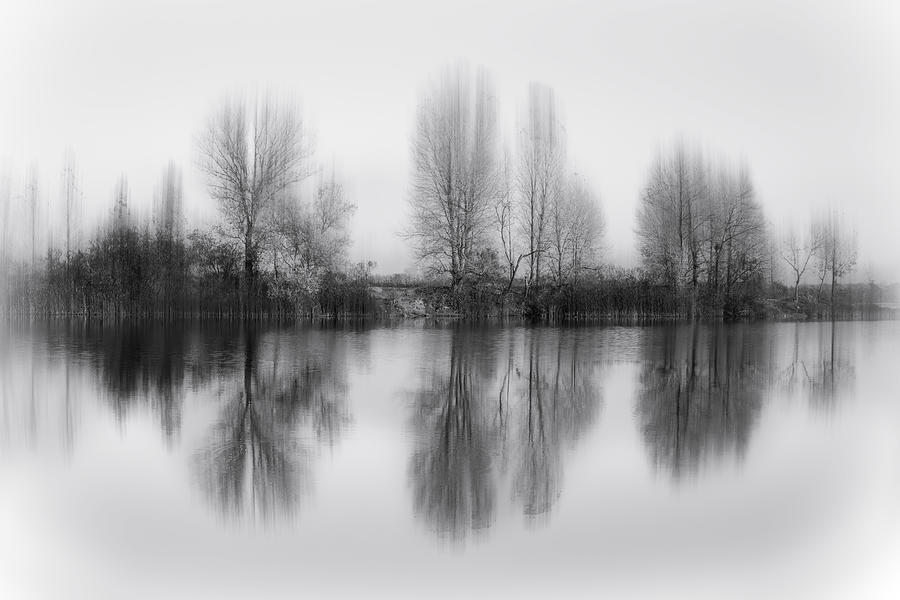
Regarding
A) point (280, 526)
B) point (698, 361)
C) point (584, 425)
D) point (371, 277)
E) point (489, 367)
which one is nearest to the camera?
point (280, 526)

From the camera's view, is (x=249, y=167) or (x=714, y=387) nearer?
(x=714, y=387)

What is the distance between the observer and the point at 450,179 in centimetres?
2438

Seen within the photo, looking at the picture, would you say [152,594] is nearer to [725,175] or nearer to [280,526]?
[280,526]

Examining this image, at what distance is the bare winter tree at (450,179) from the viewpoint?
24.1m

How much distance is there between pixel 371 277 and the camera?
24812mm

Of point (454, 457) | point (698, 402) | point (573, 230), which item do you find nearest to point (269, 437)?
point (454, 457)

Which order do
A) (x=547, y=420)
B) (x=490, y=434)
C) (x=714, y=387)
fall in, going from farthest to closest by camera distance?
(x=714, y=387), (x=547, y=420), (x=490, y=434)

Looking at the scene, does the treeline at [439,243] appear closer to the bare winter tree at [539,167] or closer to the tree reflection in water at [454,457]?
the bare winter tree at [539,167]

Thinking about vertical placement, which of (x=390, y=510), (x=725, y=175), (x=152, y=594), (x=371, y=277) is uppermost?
(x=725, y=175)

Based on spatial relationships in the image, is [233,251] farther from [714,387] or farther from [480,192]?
[714,387]

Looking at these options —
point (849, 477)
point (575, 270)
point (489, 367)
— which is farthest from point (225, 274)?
point (849, 477)

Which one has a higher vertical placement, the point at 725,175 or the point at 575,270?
the point at 725,175

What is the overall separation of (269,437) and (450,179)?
20405mm

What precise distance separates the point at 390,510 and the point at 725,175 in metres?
27.3
